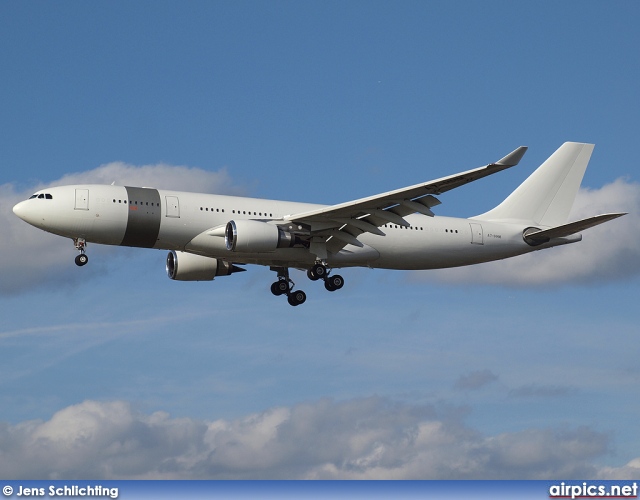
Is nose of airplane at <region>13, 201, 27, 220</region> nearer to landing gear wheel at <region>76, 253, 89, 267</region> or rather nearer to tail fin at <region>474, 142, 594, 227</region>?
landing gear wheel at <region>76, 253, 89, 267</region>

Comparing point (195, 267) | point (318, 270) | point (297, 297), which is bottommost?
point (318, 270)

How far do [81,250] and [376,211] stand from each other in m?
12.2

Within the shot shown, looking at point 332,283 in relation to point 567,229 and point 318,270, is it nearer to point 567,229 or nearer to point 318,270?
point 318,270

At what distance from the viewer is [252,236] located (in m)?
41.5

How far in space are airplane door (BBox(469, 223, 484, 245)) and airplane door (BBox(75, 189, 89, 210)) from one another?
1764cm

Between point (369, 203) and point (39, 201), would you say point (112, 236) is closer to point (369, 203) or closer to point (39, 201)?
point (39, 201)

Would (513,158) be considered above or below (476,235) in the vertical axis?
below

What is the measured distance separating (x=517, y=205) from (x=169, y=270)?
1722 cm

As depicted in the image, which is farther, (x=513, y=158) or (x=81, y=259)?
(x=81, y=259)

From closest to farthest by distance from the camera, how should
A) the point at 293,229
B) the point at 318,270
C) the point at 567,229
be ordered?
1. the point at 293,229
2. the point at 318,270
3. the point at 567,229

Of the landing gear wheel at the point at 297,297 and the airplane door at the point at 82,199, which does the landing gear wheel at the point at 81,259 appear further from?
the landing gear wheel at the point at 297,297

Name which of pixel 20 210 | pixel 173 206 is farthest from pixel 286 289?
pixel 20 210

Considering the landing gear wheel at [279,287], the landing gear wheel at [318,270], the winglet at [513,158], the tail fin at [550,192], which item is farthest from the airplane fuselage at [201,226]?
the winglet at [513,158]

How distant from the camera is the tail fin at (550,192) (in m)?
50.2
